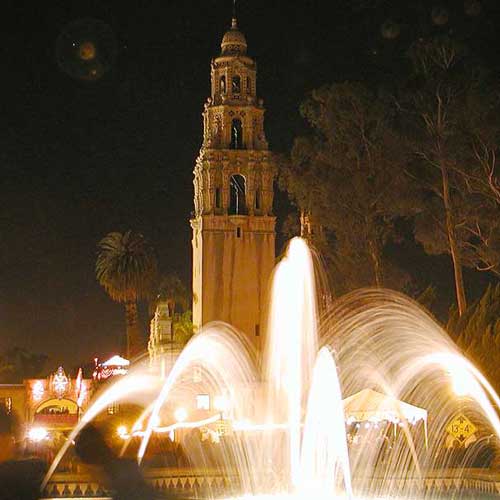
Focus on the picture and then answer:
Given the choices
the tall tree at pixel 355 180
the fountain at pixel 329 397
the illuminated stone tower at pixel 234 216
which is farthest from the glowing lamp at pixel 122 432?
the illuminated stone tower at pixel 234 216

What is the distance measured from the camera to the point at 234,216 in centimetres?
6088

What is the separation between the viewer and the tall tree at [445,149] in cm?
4206

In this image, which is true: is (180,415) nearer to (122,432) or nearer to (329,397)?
(122,432)

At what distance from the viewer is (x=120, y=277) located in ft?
206

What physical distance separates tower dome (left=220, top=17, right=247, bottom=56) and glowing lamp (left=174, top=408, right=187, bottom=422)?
24.9 metres

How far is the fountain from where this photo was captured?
24141 mm

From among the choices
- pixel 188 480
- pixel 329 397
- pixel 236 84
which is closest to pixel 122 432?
pixel 329 397

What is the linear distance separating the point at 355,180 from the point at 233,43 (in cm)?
2151

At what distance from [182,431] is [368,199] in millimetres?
12731

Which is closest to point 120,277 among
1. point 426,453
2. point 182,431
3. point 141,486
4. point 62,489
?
point 182,431

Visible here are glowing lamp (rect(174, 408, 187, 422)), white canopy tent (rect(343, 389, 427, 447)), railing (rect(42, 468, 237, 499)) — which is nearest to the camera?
railing (rect(42, 468, 237, 499))

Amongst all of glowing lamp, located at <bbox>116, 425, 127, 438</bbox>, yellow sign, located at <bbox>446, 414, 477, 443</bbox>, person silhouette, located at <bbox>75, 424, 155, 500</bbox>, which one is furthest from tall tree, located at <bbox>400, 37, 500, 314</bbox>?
person silhouette, located at <bbox>75, 424, 155, 500</bbox>

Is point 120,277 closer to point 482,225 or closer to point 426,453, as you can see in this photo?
point 482,225

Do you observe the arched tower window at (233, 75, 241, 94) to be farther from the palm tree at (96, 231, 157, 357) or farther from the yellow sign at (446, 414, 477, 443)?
the yellow sign at (446, 414, 477, 443)
